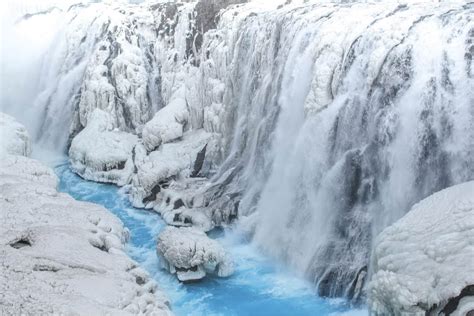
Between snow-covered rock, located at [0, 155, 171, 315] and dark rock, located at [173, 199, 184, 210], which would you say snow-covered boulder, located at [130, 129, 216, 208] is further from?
snow-covered rock, located at [0, 155, 171, 315]

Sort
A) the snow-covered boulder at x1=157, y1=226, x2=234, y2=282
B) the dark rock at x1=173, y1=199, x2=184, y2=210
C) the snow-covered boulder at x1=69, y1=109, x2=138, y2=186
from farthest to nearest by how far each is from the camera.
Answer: the snow-covered boulder at x1=69, y1=109, x2=138, y2=186 < the dark rock at x1=173, y1=199, x2=184, y2=210 < the snow-covered boulder at x1=157, y1=226, x2=234, y2=282

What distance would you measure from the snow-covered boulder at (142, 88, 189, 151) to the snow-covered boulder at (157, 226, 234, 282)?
5362 millimetres

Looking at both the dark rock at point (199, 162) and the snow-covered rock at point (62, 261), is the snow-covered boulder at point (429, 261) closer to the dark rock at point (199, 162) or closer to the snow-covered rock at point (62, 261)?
the snow-covered rock at point (62, 261)

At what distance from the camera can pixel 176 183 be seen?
1352 centimetres

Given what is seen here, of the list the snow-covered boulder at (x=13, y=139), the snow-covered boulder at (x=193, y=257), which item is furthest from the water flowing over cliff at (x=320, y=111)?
the snow-covered boulder at (x=13, y=139)

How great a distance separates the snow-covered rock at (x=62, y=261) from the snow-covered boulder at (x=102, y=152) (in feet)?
13.0

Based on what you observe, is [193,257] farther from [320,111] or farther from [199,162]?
[199,162]

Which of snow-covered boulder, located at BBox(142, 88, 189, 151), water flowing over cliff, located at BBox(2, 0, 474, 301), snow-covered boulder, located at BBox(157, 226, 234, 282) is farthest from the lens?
snow-covered boulder, located at BBox(142, 88, 189, 151)

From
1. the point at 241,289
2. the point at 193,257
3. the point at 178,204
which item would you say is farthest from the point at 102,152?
the point at 241,289

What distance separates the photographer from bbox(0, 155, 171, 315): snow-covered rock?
6590 millimetres

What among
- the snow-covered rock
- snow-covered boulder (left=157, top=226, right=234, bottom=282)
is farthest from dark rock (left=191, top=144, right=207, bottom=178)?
snow-covered boulder (left=157, top=226, right=234, bottom=282)

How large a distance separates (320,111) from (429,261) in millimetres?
5612

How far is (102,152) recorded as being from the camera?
15430mm

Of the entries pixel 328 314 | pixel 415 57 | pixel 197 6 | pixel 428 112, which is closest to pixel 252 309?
pixel 328 314
